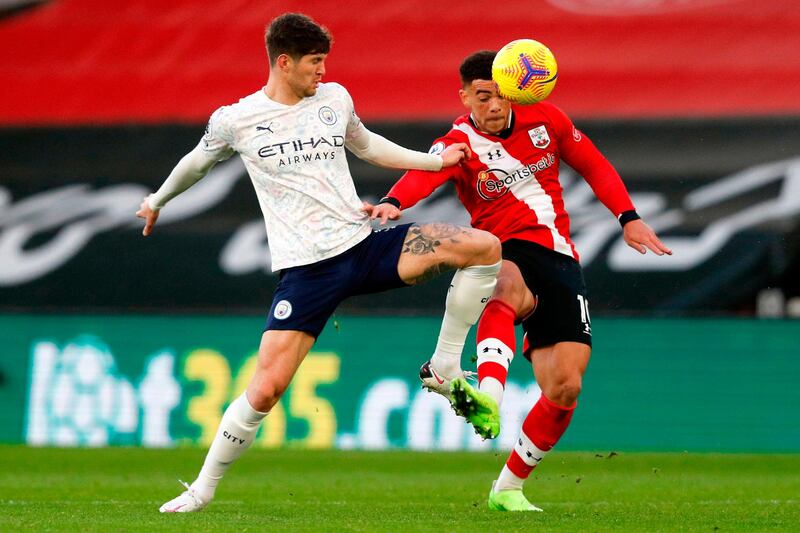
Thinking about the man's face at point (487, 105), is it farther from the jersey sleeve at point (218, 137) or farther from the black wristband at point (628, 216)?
the jersey sleeve at point (218, 137)

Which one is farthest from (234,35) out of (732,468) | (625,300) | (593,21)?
(732,468)

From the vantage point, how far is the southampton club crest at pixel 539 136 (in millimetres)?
7535

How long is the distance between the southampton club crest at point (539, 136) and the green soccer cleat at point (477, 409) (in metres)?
1.66

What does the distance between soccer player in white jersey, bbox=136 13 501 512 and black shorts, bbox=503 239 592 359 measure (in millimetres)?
580

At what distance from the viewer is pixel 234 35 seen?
15.6 m

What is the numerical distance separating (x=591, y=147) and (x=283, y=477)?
4.44 metres

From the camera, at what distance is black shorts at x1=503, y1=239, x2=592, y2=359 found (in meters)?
A: 7.41

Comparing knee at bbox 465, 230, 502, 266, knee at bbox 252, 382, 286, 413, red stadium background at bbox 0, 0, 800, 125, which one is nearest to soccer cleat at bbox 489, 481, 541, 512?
knee at bbox 465, 230, 502, 266

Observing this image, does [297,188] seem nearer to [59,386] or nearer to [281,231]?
[281,231]

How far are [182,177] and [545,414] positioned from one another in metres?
2.36

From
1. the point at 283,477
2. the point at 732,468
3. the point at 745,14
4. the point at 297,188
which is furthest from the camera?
the point at 745,14

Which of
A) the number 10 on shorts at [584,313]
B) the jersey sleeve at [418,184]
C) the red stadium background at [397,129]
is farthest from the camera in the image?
the red stadium background at [397,129]

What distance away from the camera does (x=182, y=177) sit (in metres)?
6.91

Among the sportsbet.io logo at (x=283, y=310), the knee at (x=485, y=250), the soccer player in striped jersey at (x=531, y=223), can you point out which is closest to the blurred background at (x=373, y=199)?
the soccer player in striped jersey at (x=531, y=223)
